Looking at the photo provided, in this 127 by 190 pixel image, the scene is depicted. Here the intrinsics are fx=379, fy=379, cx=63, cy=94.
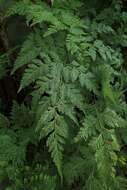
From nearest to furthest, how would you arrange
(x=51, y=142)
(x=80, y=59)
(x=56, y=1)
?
(x=51, y=142)
(x=80, y=59)
(x=56, y=1)

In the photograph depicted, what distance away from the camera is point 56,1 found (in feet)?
7.59

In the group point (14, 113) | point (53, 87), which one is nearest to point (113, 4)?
point (53, 87)

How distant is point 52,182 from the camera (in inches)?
88.1

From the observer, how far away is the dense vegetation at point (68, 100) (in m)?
2.05

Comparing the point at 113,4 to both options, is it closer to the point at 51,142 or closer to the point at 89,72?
the point at 89,72

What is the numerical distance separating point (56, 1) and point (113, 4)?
0.43 meters

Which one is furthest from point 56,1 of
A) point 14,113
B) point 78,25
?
point 14,113

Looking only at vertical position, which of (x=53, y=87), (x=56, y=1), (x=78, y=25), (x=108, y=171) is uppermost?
(x=56, y=1)

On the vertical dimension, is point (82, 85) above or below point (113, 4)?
below

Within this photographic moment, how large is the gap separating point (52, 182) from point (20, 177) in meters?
0.21

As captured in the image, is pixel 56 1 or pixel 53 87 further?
pixel 56 1

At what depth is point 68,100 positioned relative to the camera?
6.81ft

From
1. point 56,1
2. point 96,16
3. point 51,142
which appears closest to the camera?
point 51,142

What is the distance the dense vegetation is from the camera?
2053 mm
